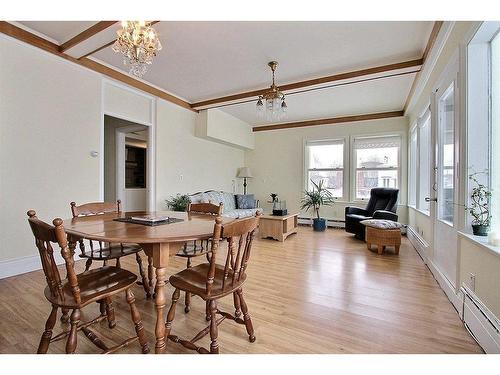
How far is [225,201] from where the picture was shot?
5.54 meters

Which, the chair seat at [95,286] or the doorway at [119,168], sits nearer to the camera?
the chair seat at [95,286]

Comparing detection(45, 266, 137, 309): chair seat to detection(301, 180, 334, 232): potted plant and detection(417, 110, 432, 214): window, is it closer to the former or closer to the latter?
detection(417, 110, 432, 214): window

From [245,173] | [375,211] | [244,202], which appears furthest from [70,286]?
[245,173]

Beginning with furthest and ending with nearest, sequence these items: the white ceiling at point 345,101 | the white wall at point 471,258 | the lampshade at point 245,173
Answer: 1. the lampshade at point 245,173
2. the white ceiling at point 345,101
3. the white wall at point 471,258

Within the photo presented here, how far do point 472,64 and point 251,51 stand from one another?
2.17m

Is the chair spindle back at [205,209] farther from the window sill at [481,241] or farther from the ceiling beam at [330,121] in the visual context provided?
the ceiling beam at [330,121]

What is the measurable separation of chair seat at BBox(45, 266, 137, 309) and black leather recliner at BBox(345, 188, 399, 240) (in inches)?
159

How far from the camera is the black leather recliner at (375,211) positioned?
4289 millimetres

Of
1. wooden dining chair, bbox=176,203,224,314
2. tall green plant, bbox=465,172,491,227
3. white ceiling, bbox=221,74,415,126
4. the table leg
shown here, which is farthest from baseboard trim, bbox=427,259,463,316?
white ceiling, bbox=221,74,415,126

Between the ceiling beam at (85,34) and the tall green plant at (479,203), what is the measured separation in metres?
3.45

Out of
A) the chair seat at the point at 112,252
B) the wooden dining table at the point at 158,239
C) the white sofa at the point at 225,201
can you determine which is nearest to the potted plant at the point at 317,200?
the white sofa at the point at 225,201

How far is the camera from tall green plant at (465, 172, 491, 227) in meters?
1.78

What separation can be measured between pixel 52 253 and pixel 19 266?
7.21ft
